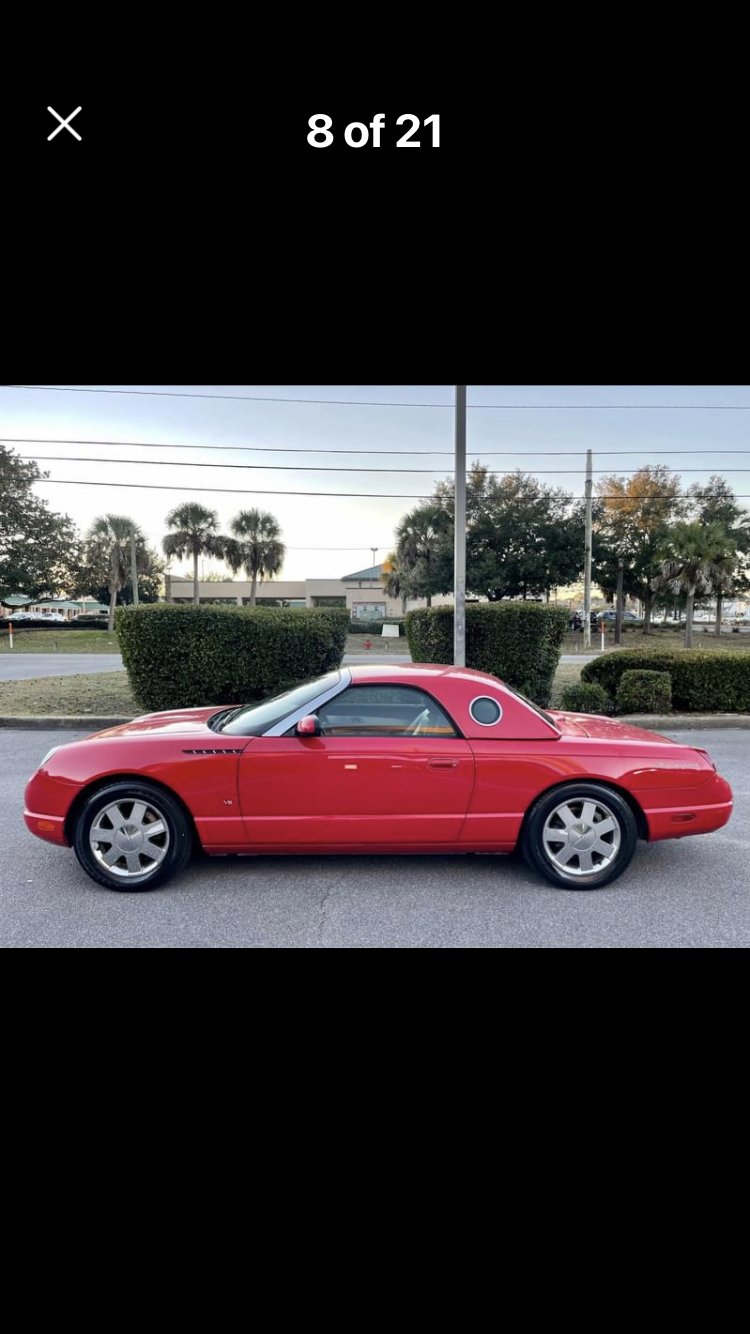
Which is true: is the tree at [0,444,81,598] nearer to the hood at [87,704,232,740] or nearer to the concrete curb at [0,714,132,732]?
the concrete curb at [0,714,132,732]

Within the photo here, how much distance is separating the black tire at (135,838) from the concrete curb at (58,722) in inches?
212

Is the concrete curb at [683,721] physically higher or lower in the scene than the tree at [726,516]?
lower

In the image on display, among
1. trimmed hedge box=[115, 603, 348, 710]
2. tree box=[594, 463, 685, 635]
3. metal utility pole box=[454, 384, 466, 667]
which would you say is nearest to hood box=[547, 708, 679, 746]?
metal utility pole box=[454, 384, 466, 667]

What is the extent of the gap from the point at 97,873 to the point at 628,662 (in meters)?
7.81

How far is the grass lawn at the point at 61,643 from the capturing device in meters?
28.1

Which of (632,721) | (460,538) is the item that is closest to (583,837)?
(632,721)

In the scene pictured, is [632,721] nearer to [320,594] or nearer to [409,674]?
[409,674]

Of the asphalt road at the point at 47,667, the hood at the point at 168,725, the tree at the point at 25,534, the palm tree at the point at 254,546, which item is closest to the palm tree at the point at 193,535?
the palm tree at the point at 254,546

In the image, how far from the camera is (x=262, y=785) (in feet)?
11.3

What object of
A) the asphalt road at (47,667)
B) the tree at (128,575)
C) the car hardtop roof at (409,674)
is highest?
the tree at (128,575)

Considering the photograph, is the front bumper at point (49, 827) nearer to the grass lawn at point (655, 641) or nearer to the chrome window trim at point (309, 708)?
the chrome window trim at point (309, 708)
